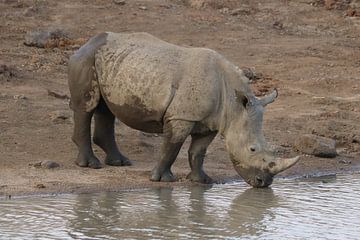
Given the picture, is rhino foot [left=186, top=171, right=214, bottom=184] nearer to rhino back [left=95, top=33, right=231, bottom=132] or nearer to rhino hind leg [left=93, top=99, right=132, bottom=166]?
rhino back [left=95, top=33, right=231, bottom=132]

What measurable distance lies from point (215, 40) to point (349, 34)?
3249 millimetres

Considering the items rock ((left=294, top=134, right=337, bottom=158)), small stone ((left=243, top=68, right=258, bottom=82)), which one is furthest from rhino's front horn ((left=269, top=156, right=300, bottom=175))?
small stone ((left=243, top=68, right=258, bottom=82))

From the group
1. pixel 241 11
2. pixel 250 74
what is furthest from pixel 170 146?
pixel 241 11

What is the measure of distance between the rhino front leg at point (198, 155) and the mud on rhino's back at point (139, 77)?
418 mm

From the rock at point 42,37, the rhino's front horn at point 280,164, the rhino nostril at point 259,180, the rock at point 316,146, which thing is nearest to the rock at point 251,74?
the rock at point 42,37

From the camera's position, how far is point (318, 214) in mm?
10195

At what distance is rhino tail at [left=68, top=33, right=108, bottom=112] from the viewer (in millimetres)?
11484

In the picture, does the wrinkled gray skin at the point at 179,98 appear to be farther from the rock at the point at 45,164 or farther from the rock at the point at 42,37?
the rock at the point at 42,37

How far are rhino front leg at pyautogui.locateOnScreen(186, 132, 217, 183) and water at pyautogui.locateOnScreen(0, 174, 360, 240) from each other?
0.17m

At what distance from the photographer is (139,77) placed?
36.5 feet

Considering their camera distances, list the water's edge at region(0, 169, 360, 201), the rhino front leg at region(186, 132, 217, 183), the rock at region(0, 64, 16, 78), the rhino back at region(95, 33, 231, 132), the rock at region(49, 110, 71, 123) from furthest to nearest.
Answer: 1. the rock at region(0, 64, 16, 78)
2. the rock at region(49, 110, 71, 123)
3. the rhino front leg at region(186, 132, 217, 183)
4. the rhino back at region(95, 33, 231, 132)
5. the water's edge at region(0, 169, 360, 201)

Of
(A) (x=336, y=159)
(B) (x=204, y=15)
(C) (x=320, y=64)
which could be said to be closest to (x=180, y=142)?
(A) (x=336, y=159)

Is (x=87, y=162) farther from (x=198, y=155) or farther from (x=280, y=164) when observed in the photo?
(x=280, y=164)

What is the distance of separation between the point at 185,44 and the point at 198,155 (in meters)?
7.71
